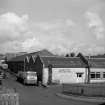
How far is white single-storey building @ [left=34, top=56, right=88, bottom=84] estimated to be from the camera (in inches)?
1747

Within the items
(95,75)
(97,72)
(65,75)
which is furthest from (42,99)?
(97,72)

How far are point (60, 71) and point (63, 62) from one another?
313 centimetres

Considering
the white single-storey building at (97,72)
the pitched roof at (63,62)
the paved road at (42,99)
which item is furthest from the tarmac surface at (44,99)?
the white single-storey building at (97,72)

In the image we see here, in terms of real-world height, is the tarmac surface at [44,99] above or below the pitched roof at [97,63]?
below

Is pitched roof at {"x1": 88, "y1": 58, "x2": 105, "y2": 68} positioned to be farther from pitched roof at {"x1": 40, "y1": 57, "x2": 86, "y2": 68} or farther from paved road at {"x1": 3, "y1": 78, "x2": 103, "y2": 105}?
paved road at {"x1": 3, "y1": 78, "x2": 103, "y2": 105}

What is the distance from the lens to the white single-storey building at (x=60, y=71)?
44.4 m

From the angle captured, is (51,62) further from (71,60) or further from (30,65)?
(30,65)

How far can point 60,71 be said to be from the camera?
1763 inches

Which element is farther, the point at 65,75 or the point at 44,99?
the point at 65,75

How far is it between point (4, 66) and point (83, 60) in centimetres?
4783

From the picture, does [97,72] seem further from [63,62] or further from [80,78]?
[63,62]

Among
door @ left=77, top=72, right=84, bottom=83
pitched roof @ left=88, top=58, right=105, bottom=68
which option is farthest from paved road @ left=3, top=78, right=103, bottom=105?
pitched roof @ left=88, top=58, right=105, bottom=68

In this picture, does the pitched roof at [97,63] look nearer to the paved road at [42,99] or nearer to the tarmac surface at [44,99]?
the tarmac surface at [44,99]

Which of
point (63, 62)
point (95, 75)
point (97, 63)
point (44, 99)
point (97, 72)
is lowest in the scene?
point (44, 99)
